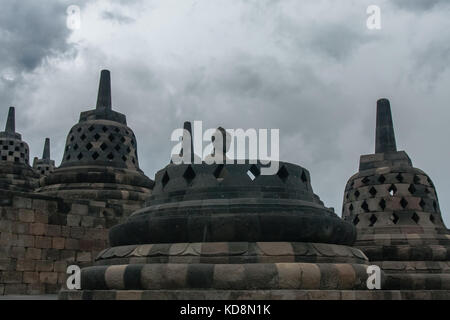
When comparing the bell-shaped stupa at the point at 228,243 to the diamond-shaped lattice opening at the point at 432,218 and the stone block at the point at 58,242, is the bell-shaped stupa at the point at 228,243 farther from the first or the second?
the diamond-shaped lattice opening at the point at 432,218

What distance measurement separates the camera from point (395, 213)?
12898 millimetres

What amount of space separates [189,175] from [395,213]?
7.44 m

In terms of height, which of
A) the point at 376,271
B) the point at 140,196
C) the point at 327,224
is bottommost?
the point at 376,271

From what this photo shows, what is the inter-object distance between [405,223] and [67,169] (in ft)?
32.4

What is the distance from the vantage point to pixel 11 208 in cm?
1147

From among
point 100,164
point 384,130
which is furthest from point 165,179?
point 384,130

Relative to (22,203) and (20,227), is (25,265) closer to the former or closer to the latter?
(20,227)

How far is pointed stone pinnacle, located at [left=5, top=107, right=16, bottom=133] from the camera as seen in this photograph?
75.4 feet

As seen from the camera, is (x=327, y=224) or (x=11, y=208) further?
(x=11, y=208)

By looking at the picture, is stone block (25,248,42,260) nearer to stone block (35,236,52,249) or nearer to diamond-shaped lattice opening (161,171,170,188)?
stone block (35,236,52,249)

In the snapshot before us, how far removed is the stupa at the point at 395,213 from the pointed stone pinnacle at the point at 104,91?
8449mm
